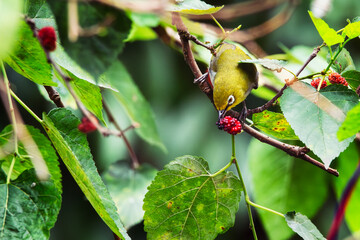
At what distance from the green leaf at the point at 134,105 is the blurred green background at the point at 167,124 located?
0.37m

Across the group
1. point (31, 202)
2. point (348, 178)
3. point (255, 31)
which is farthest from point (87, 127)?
point (348, 178)

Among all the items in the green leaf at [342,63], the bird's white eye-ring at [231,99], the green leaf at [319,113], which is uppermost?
the green leaf at [342,63]

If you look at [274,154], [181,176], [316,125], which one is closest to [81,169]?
[181,176]

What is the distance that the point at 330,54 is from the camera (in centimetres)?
70

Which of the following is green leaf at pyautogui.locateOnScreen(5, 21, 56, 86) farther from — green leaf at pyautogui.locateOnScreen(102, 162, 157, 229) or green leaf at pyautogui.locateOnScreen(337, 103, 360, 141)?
green leaf at pyautogui.locateOnScreen(102, 162, 157, 229)

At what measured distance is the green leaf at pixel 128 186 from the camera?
1.05 meters

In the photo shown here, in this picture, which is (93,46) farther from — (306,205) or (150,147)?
(150,147)

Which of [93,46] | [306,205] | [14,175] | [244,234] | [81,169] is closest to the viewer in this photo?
[81,169]

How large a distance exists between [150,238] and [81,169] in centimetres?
22

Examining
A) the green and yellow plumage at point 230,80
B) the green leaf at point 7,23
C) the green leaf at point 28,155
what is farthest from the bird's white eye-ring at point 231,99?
the green leaf at point 7,23

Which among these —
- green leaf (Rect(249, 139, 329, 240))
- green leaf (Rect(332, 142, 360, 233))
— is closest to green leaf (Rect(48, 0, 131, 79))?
green leaf (Rect(249, 139, 329, 240))

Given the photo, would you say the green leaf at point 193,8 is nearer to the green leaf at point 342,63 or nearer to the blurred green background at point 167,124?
the green leaf at point 342,63

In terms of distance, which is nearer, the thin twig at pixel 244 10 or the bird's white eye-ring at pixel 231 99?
the thin twig at pixel 244 10

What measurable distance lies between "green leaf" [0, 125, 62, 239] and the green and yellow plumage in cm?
52
